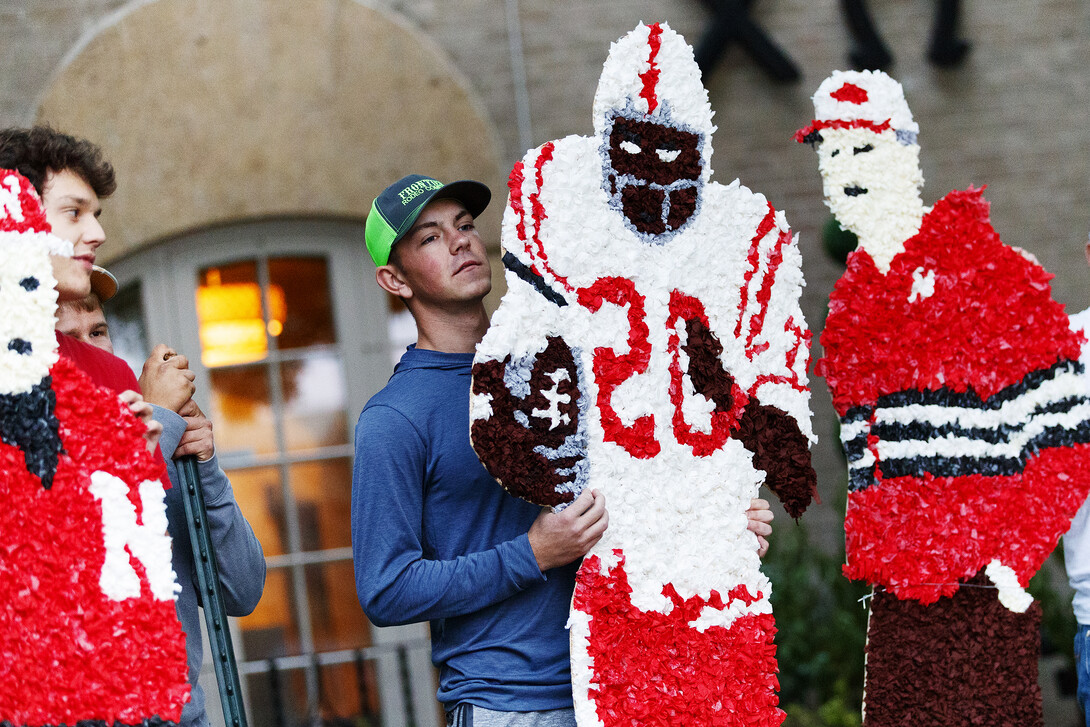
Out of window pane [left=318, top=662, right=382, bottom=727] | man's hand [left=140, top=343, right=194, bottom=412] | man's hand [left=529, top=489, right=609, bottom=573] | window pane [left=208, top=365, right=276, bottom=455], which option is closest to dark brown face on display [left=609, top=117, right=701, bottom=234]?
man's hand [left=529, top=489, right=609, bottom=573]

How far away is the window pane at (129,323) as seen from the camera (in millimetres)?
3773

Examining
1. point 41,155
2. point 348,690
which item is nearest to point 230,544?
point 41,155

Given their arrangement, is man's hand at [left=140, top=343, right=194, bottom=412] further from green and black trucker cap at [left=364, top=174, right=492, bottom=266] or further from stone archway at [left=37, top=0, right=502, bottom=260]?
stone archway at [left=37, top=0, right=502, bottom=260]

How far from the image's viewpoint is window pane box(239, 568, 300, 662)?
12.4ft

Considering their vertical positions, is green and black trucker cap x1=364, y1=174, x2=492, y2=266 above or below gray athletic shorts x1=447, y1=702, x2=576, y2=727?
above

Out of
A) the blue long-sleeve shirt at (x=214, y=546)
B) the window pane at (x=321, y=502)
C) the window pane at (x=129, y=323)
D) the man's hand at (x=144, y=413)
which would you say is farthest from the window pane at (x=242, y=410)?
the man's hand at (x=144, y=413)

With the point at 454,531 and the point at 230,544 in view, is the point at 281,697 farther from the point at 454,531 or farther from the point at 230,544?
the point at 454,531

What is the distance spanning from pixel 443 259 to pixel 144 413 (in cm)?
52

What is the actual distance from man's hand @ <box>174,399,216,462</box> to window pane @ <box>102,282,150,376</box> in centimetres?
220

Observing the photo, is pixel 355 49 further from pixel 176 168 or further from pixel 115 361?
pixel 115 361

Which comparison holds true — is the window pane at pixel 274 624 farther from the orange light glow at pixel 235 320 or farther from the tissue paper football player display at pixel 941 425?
the tissue paper football player display at pixel 941 425

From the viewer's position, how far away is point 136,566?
4.90 feet

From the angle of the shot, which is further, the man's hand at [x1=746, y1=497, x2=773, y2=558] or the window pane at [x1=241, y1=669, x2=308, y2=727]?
the window pane at [x1=241, y1=669, x2=308, y2=727]

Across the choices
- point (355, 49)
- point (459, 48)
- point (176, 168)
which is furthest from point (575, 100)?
point (176, 168)
